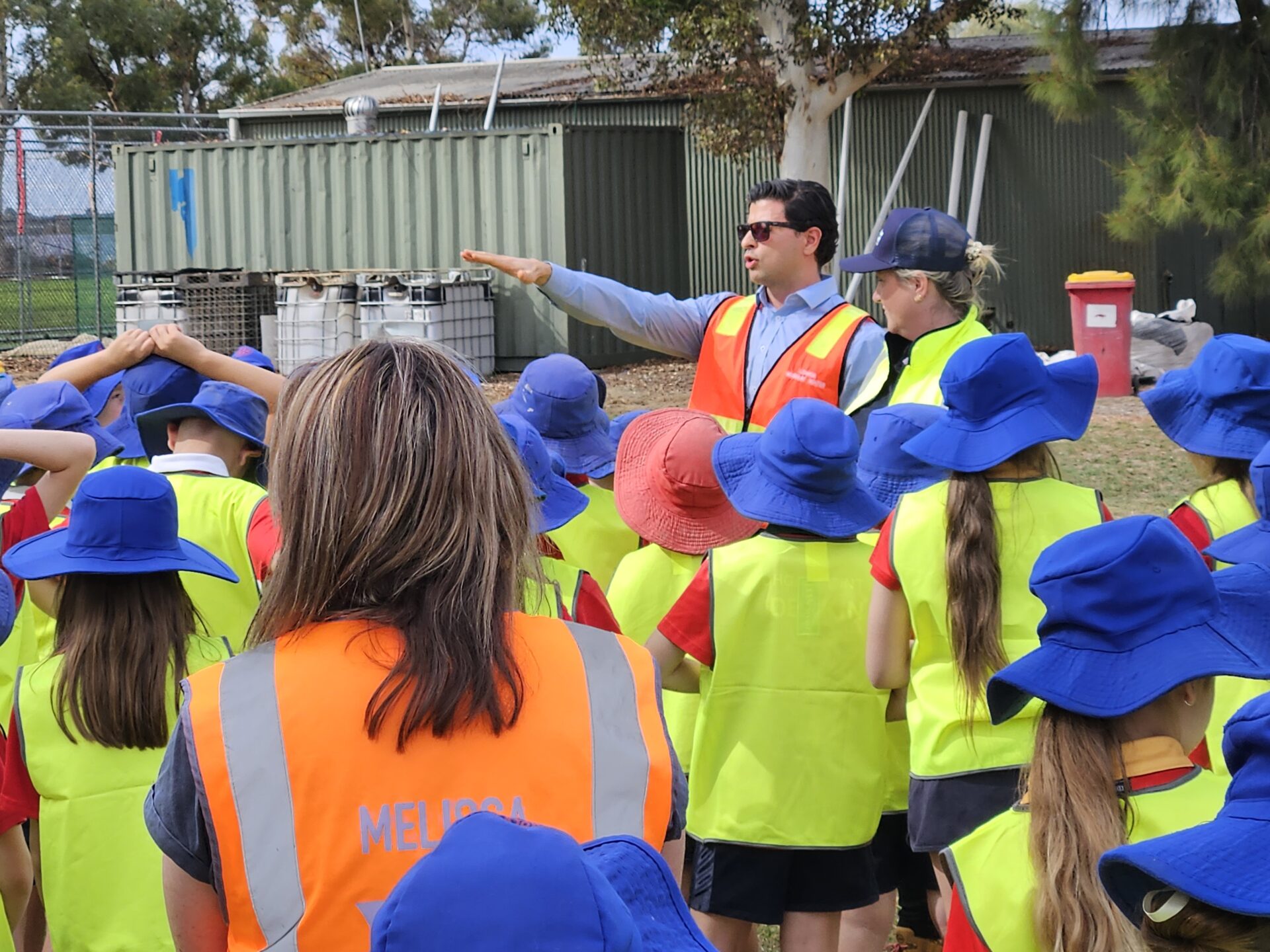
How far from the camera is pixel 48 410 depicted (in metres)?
4.62

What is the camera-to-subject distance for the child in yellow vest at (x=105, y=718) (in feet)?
10.3

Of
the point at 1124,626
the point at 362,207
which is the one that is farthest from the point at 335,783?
the point at 362,207

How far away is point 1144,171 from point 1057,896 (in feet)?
51.1

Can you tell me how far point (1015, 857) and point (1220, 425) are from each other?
2073 millimetres

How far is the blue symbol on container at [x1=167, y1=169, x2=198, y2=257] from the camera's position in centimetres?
2072

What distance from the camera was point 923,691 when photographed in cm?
346

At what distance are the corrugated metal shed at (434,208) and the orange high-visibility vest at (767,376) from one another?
1263 centimetres

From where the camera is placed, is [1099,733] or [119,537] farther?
[119,537]

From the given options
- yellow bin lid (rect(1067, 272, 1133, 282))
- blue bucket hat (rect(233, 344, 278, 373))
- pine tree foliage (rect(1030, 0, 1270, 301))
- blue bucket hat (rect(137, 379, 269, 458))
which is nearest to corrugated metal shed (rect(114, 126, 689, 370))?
pine tree foliage (rect(1030, 0, 1270, 301))

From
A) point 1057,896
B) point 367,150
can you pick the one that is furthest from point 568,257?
point 1057,896

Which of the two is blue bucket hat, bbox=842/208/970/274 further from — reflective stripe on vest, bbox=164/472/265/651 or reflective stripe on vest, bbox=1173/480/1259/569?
reflective stripe on vest, bbox=164/472/265/651

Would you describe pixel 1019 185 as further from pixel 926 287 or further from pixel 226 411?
pixel 226 411

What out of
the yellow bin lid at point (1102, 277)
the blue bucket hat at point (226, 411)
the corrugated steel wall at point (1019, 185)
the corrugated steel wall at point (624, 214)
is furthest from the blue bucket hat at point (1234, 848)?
the corrugated steel wall at point (1019, 185)

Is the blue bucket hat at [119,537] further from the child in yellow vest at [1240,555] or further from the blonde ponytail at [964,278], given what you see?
the blonde ponytail at [964,278]
